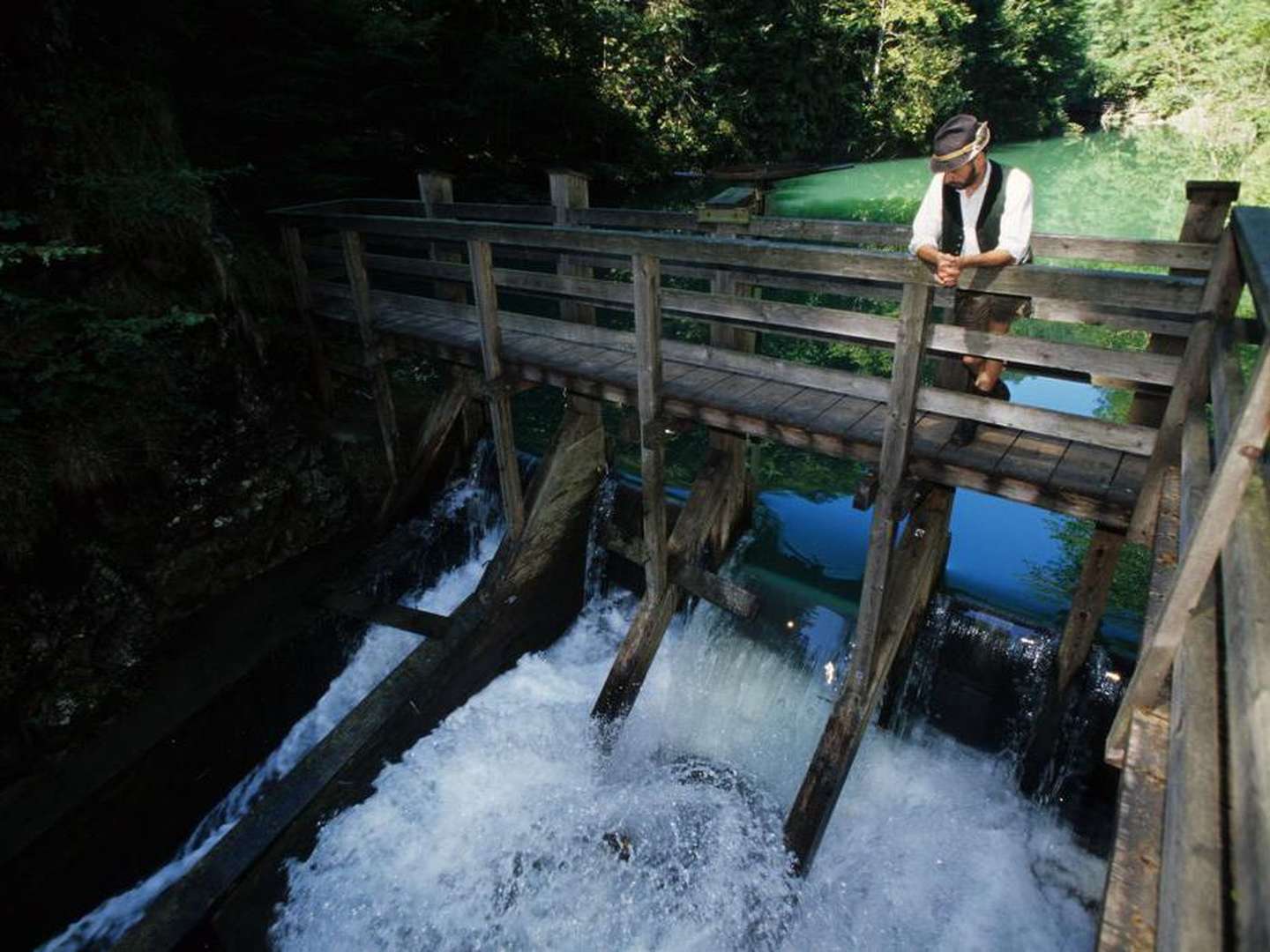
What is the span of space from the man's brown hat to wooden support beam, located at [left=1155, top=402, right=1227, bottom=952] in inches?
97.1

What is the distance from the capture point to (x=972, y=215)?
3.77 metres

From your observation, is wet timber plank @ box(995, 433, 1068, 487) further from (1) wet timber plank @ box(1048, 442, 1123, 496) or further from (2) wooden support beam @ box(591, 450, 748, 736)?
(2) wooden support beam @ box(591, 450, 748, 736)

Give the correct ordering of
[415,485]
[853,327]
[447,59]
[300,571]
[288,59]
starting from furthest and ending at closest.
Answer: [447,59] < [288,59] < [415,485] < [300,571] < [853,327]

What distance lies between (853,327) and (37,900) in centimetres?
637

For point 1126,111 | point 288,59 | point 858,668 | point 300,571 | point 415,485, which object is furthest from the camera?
point 1126,111

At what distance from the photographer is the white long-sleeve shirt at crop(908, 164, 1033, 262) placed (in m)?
3.63

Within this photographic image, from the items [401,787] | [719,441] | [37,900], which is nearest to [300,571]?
[401,787]

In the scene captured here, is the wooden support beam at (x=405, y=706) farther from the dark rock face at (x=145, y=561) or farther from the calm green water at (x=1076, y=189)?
the calm green water at (x=1076, y=189)

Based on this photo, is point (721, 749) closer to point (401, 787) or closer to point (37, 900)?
point (401, 787)

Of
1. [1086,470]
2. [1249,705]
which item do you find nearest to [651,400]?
[1086,470]

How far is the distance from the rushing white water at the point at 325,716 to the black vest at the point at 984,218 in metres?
5.32

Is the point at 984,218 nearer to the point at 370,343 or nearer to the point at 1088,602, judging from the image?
the point at 1088,602

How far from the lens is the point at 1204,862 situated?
132cm

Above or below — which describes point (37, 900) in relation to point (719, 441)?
below
